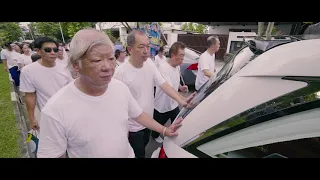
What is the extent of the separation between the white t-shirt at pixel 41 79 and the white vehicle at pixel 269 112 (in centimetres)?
251

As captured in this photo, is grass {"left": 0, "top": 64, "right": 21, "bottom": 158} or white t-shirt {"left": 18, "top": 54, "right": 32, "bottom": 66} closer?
grass {"left": 0, "top": 64, "right": 21, "bottom": 158}

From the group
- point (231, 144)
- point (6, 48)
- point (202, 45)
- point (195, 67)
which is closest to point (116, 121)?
point (231, 144)

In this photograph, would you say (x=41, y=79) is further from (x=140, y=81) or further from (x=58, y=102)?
(x=58, y=102)

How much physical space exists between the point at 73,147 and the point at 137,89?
110 cm

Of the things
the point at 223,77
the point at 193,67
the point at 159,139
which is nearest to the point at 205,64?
the point at 159,139

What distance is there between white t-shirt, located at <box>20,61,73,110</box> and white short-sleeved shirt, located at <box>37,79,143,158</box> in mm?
1919

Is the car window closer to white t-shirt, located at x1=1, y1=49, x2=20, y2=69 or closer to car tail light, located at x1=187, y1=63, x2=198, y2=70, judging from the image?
car tail light, located at x1=187, y1=63, x2=198, y2=70

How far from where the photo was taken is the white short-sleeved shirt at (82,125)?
1.14 meters

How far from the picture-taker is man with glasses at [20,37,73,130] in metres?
2.78

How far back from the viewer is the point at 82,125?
3.86 ft

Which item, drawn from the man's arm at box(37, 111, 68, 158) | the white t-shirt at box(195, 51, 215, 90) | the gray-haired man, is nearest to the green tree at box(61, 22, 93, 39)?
the gray-haired man

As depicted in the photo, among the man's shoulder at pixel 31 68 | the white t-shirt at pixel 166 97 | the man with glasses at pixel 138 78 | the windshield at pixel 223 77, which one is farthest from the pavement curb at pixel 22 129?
the windshield at pixel 223 77

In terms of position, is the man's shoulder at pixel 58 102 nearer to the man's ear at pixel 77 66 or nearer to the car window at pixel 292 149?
the man's ear at pixel 77 66

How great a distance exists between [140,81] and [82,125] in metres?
1.13
